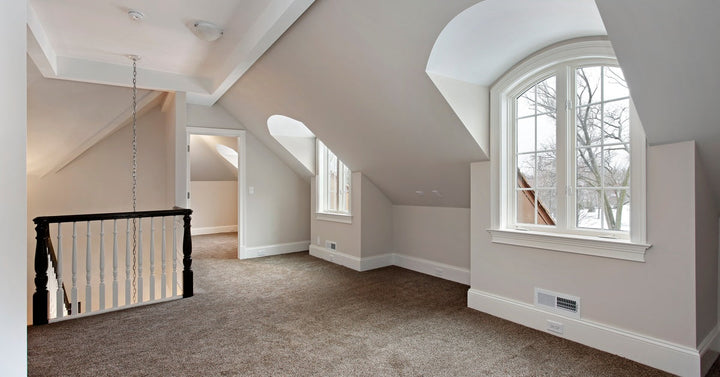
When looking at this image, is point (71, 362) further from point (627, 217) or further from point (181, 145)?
point (627, 217)

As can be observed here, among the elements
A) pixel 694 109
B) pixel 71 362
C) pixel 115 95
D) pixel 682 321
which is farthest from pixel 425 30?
pixel 115 95

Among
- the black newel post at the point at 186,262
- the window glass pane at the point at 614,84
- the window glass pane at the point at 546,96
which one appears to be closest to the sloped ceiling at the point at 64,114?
the black newel post at the point at 186,262

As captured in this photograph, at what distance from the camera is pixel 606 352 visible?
2.55 metres

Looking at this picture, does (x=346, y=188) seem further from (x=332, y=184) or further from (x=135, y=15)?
(x=135, y=15)

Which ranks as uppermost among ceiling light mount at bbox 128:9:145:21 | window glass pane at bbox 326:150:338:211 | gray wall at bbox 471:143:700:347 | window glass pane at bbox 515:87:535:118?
ceiling light mount at bbox 128:9:145:21

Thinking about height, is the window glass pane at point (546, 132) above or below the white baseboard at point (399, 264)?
above

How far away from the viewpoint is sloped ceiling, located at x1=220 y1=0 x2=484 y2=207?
2.65 m

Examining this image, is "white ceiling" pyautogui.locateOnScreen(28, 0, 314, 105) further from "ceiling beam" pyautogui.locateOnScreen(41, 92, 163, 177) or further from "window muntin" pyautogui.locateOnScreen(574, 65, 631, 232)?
"window muntin" pyautogui.locateOnScreen(574, 65, 631, 232)

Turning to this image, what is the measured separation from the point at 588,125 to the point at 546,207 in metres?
0.71

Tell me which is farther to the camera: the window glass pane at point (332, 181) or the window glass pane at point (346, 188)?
the window glass pane at point (332, 181)

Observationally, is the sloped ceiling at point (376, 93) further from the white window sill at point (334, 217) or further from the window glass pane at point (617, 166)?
the window glass pane at point (617, 166)

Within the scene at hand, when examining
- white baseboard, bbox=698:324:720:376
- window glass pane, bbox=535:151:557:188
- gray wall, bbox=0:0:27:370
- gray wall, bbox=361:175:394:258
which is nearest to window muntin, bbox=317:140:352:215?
gray wall, bbox=361:175:394:258

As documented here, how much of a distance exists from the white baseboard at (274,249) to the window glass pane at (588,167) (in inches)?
175

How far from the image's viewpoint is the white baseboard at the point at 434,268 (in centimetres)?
427
